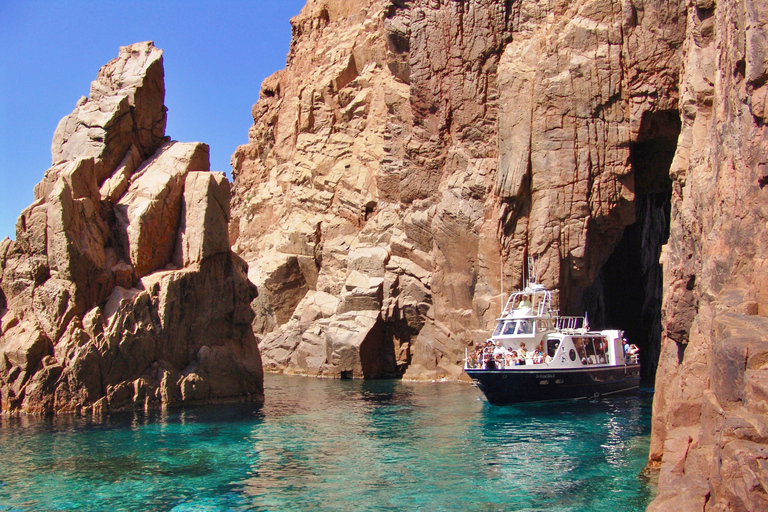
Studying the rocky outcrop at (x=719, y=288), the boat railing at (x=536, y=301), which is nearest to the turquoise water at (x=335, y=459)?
the rocky outcrop at (x=719, y=288)

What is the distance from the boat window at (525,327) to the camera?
32781 millimetres

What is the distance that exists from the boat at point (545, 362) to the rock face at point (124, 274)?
1173cm

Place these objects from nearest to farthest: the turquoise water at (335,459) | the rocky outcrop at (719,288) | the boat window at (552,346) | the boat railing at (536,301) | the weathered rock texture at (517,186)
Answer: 1. the rocky outcrop at (719,288)
2. the weathered rock texture at (517,186)
3. the turquoise water at (335,459)
4. the boat window at (552,346)
5. the boat railing at (536,301)

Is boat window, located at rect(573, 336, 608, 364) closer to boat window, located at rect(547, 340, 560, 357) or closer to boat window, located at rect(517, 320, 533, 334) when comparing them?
boat window, located at rect(547, 340, 560, 357)

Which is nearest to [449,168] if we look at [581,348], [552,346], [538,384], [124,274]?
[552,346]

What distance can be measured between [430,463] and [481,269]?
2363 cm

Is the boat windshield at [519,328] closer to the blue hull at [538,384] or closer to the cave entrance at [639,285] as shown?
the blue hull at [538,384]

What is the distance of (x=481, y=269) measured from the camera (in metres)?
41.8

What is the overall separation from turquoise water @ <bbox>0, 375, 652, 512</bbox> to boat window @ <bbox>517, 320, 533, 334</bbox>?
375 centimetres

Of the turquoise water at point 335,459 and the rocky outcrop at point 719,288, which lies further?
the turquoise water at point 335,459

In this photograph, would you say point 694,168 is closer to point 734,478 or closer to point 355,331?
point 734,478

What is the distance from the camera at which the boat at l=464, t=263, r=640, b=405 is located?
1183 inches

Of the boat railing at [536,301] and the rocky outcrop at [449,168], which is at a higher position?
the rocky outcrop at [449,168]

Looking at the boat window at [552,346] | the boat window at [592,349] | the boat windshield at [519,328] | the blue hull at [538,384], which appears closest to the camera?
the blue hull at [538,384]
